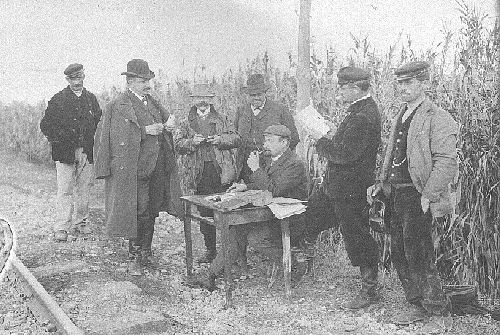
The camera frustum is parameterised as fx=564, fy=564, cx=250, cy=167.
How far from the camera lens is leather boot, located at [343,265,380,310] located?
484cm

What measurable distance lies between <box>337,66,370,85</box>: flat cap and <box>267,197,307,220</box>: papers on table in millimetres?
1135

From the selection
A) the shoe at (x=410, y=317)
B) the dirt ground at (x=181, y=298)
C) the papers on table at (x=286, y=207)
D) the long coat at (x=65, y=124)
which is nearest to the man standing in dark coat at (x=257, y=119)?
the papers on table at (x=286, y=207)

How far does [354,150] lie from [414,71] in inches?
32.2

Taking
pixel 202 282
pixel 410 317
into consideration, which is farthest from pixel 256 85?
pixel 410 317

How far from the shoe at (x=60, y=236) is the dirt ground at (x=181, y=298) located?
0.28 ft

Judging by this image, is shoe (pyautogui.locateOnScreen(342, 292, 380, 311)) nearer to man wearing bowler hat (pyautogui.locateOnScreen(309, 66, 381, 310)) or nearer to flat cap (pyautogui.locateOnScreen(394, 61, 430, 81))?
man wearing bowler hat (pyautogui.locateOnScreen(309, 66, 381, 310))

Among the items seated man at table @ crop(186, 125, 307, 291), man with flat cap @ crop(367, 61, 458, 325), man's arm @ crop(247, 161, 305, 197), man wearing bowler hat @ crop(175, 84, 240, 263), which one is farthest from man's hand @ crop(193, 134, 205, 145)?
man with flat cap @ crop(367, 61, 458, 325)

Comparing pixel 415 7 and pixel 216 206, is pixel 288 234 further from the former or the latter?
pixel 415 7

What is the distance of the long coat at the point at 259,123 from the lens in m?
6.02

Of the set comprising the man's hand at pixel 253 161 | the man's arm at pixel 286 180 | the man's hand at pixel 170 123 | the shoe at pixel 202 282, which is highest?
the man's hand at pixel 170 123

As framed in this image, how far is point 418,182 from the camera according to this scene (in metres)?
4.27

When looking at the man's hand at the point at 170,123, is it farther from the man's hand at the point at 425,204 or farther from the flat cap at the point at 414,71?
the man's hand at the point at 425,204

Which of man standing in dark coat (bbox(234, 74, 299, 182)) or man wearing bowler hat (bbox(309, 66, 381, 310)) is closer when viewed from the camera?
man wearing bowler hat (bbox(309, 66, 381, 310))

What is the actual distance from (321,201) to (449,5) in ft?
8.24
